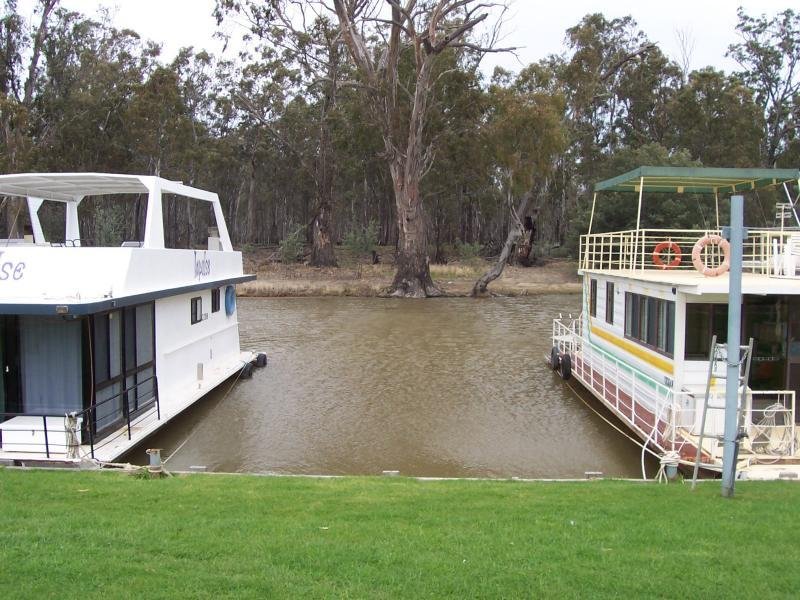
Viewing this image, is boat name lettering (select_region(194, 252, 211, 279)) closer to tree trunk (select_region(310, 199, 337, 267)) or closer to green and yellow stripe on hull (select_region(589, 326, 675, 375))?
green and yellow stripe on hull (select_region(589, 326, 675, 375))

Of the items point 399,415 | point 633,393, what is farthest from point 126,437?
point 633,393

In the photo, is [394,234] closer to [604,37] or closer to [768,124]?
[604,37]

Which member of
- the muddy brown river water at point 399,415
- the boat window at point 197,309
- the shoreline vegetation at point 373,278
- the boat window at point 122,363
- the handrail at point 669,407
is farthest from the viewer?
the shoreline vegetation at point 373,278

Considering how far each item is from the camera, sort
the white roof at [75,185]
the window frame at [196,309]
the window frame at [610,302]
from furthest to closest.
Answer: the window frame at [610,302], the window frame at [196,309], the white roof at [75,185]

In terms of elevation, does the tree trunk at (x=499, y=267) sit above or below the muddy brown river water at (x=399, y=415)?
above

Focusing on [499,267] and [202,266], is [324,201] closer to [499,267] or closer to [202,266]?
[499,267]

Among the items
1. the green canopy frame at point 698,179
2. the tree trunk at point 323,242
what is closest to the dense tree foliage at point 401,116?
the tree trunk at point 323,242

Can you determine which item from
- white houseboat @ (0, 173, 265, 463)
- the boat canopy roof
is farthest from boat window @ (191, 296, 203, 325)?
the boat canopy roof

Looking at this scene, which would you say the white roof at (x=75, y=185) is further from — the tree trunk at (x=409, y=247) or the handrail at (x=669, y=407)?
the tree trunk at (x=409, y=247)

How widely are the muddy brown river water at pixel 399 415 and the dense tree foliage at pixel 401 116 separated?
17597mm

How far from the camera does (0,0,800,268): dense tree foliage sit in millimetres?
40562

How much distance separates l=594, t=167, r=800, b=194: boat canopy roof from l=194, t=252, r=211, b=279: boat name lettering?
915cm

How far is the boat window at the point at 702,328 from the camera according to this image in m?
11.3

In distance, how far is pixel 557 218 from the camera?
77500 millimetres
